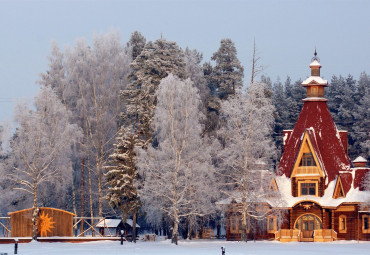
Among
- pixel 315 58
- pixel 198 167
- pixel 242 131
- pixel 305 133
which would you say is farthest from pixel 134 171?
pixel 315 58

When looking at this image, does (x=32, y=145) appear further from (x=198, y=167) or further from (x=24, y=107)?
(x=198, y=167)

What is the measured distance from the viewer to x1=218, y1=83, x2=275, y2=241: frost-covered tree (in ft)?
177

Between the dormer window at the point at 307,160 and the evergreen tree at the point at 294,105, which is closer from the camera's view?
the dormer window at the point at 307,160

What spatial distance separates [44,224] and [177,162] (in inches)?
505

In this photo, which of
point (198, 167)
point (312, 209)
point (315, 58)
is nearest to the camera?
point (198, 167)

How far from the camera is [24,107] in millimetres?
57438

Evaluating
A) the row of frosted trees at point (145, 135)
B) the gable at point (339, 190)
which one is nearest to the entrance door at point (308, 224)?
the gable at point (339, 190)

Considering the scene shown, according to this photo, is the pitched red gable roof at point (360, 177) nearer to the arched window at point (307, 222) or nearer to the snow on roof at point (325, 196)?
the snow on roof at point (325, 196)

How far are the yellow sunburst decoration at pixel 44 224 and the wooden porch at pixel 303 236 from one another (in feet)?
63.4

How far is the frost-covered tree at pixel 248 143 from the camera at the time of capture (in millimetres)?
53875

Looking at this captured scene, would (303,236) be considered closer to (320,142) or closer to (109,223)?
(320,142)

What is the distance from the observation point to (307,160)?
61.8 m

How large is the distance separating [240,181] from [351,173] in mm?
12287

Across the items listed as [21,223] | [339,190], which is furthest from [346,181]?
[21,223]
